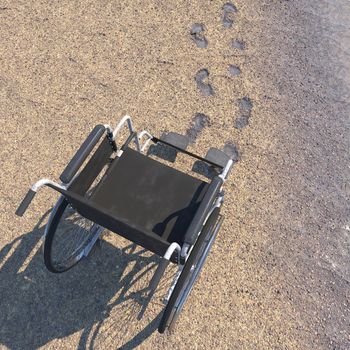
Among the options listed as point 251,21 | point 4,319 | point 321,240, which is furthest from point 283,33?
point 4,319

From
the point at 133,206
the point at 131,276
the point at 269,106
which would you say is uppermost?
the point at 269,106

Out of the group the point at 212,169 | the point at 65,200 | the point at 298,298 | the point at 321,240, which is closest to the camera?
the point at 65,200

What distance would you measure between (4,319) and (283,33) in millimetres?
3516

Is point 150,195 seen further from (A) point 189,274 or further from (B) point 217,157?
(B) point 217,157

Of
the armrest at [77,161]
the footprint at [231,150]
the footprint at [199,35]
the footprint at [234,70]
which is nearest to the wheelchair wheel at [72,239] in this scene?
the armrest at [77,161]

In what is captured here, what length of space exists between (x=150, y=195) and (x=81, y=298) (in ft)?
3.04

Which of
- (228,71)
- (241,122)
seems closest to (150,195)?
(241,122)

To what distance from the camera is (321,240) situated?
2943 mm

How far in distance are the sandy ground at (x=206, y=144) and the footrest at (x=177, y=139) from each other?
146 millimetres

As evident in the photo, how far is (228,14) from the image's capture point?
3957 mm

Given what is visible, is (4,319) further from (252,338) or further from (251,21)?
(251,21)

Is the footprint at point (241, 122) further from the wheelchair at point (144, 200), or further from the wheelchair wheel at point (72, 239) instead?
the wheelchair wheel at point (72, 239)

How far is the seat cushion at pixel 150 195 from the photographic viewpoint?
229 cm

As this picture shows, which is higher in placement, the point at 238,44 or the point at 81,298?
the point at 238,44
